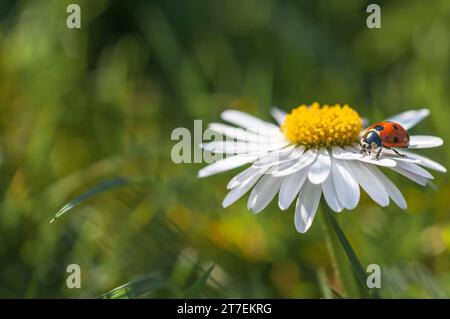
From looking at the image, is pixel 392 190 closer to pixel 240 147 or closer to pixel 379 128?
pixel 379 128

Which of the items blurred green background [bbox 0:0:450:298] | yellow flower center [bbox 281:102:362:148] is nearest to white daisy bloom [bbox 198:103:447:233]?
yellow flower center [bbox 281:102:362:148]

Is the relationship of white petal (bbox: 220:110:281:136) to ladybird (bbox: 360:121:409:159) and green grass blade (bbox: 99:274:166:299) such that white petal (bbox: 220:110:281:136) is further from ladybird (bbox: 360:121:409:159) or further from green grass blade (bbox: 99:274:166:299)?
green grass blade (bbox: 99:274:166:299)

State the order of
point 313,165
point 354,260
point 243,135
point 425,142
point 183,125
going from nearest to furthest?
point 354,260
point 313,165
point 425,142
point 243,135
point 183,125

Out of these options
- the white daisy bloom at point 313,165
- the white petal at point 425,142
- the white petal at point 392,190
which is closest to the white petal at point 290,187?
the white daisy bloom at point 313,165

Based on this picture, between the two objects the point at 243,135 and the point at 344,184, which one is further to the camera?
the point at 243,135

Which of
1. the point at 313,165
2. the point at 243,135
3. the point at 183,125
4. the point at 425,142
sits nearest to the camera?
the point at 313,165

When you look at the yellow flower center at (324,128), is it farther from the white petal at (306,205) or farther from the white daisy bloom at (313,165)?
the white petal at (306,205)

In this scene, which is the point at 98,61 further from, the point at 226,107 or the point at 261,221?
the point at 261,221

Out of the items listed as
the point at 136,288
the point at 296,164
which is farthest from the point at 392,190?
the point at 136,288
